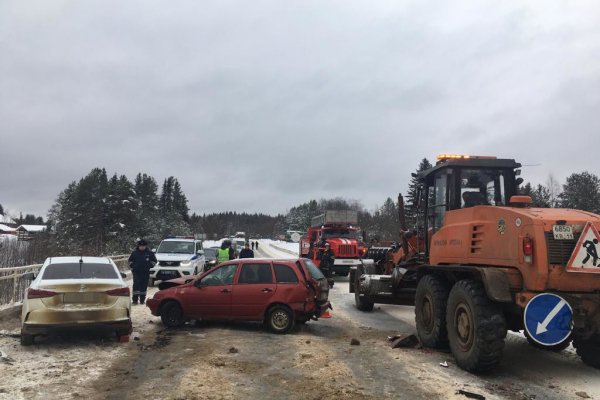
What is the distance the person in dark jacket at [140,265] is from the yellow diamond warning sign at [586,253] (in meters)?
10.4

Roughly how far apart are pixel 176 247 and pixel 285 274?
11.3 m

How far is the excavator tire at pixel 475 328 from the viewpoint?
22.0 ft

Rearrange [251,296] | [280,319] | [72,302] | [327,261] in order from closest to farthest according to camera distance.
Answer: [72,302] < [280,319] < [251,296] < [327,261]

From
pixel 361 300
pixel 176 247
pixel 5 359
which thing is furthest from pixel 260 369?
pixel 176 247

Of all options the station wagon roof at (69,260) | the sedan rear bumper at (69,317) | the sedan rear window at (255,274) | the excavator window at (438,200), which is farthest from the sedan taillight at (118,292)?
the excavator window at (438,200)

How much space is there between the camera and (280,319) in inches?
395

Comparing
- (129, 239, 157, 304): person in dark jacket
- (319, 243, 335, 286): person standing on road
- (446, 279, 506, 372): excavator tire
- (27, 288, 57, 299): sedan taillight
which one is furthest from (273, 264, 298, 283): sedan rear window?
(319, 243, 335, 286): person standing on road

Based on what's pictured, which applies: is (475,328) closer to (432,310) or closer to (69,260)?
(432,310)

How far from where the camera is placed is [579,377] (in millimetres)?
7082

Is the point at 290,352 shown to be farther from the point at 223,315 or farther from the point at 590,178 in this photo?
the point at 590,178

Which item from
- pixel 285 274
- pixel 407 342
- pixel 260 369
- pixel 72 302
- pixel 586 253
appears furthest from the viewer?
pixel 285 274

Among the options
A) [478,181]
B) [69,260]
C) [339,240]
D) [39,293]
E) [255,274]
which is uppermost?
[478,181]

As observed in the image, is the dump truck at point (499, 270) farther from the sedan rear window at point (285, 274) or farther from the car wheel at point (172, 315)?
the car wheel at point (172, 315)

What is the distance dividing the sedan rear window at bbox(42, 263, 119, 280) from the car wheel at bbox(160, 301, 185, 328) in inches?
62.5
